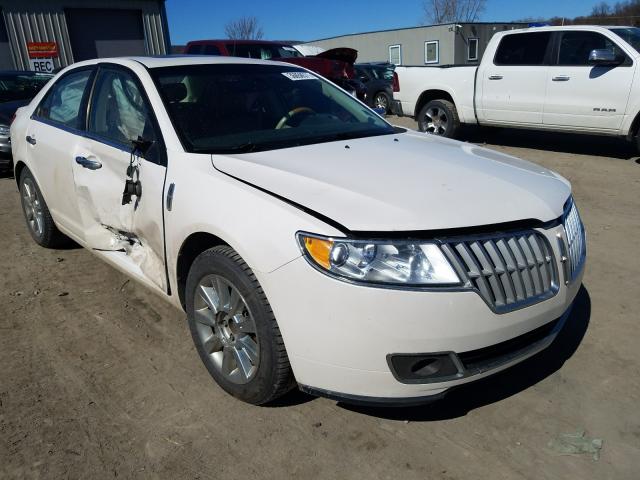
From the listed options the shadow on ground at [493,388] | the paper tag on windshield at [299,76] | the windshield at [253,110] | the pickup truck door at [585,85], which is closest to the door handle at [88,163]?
the windshield at [253,110]

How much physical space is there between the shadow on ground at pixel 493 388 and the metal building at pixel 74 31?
2144cm

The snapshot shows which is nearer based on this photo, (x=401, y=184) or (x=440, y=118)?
(x=401, y=184)

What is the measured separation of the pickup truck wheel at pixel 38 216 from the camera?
4.63 meters

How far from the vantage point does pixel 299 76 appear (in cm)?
397

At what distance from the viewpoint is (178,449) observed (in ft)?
8.09

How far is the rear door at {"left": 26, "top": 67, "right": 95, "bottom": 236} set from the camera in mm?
3883

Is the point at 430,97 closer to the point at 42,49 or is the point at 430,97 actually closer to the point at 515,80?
the point at 515,80

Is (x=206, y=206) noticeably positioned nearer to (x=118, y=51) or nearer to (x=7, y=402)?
(x=7, y=402)

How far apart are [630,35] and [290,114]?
646cm

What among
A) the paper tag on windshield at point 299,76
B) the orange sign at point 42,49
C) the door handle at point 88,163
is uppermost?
the orange sign at point 42,49

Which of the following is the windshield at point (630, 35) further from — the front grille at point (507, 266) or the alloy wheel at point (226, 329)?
the alloy wheel at point (226, 329)

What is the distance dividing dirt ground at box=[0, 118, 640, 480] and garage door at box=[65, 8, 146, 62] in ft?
66.8

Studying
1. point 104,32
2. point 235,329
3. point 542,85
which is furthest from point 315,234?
point 104,32

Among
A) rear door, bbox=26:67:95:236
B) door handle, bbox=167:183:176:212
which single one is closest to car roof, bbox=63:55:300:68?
rear door, bbox=26:67:95:236
